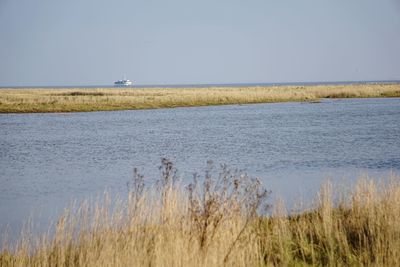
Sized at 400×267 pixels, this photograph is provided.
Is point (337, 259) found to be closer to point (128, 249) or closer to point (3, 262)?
point (128, 249)

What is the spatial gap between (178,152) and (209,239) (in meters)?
16.1

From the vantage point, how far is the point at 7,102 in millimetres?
56406

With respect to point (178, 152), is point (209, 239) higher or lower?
higher

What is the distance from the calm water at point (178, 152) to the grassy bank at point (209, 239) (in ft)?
8.67

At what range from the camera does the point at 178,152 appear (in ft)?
76.0

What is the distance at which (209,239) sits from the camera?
23.4ft

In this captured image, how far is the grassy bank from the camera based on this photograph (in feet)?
22.7

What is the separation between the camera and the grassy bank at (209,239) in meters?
6.92

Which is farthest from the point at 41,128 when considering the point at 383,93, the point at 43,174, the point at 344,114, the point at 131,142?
the point at 383,93

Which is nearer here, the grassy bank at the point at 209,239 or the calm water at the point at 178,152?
the grassy bank at the point at 209,239

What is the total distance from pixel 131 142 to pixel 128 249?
2161 centimetres

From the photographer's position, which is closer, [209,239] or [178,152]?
[209,239]

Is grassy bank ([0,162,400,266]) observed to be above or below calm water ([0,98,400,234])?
above

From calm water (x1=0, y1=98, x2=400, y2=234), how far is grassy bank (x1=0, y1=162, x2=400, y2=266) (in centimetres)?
264
